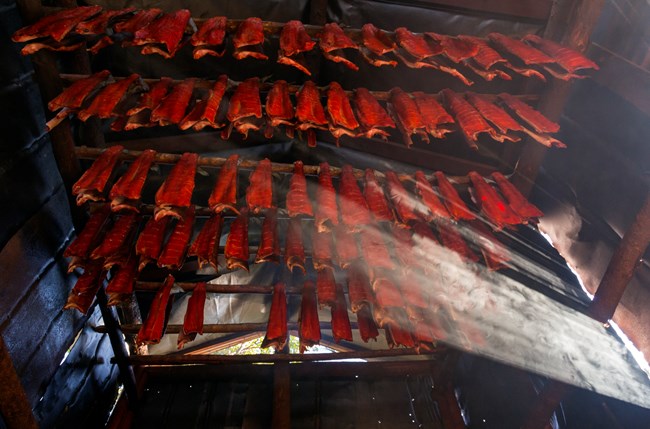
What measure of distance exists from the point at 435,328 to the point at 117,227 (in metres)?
2.51

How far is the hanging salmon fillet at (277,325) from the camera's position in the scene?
9.50 feet

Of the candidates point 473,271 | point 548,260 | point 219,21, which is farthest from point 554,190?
point 219,21

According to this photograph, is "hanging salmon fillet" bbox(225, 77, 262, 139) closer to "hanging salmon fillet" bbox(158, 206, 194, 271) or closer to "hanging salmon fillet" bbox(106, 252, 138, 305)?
"hanging salmon fillet" bbox(158, 206, 194, 271)

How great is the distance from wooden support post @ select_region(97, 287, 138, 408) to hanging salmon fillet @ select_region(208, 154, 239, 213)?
5.45 ft

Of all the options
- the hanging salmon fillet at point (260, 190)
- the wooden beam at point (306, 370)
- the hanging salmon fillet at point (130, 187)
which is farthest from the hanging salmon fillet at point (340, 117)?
the wooden beam at point (306, 370)

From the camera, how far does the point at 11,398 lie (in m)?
2.21

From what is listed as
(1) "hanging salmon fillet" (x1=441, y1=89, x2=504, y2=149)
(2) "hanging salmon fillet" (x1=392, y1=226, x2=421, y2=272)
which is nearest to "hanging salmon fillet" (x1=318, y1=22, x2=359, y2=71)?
(1) "hanging salmon fillet" (x1=441, y1=89, x2=504, y2=149)

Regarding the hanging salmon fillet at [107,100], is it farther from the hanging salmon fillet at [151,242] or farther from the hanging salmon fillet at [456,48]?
the hanging salmon fillet at [456,48]

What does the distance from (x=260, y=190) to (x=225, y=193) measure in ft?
0.76

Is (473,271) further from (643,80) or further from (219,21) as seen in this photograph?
(219,21)

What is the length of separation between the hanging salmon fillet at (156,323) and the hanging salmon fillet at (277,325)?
767 millimetres

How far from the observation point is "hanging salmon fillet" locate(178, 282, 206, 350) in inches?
110

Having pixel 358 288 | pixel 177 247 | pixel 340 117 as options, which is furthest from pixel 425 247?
pixel 177 247

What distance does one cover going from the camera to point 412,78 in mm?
3695
